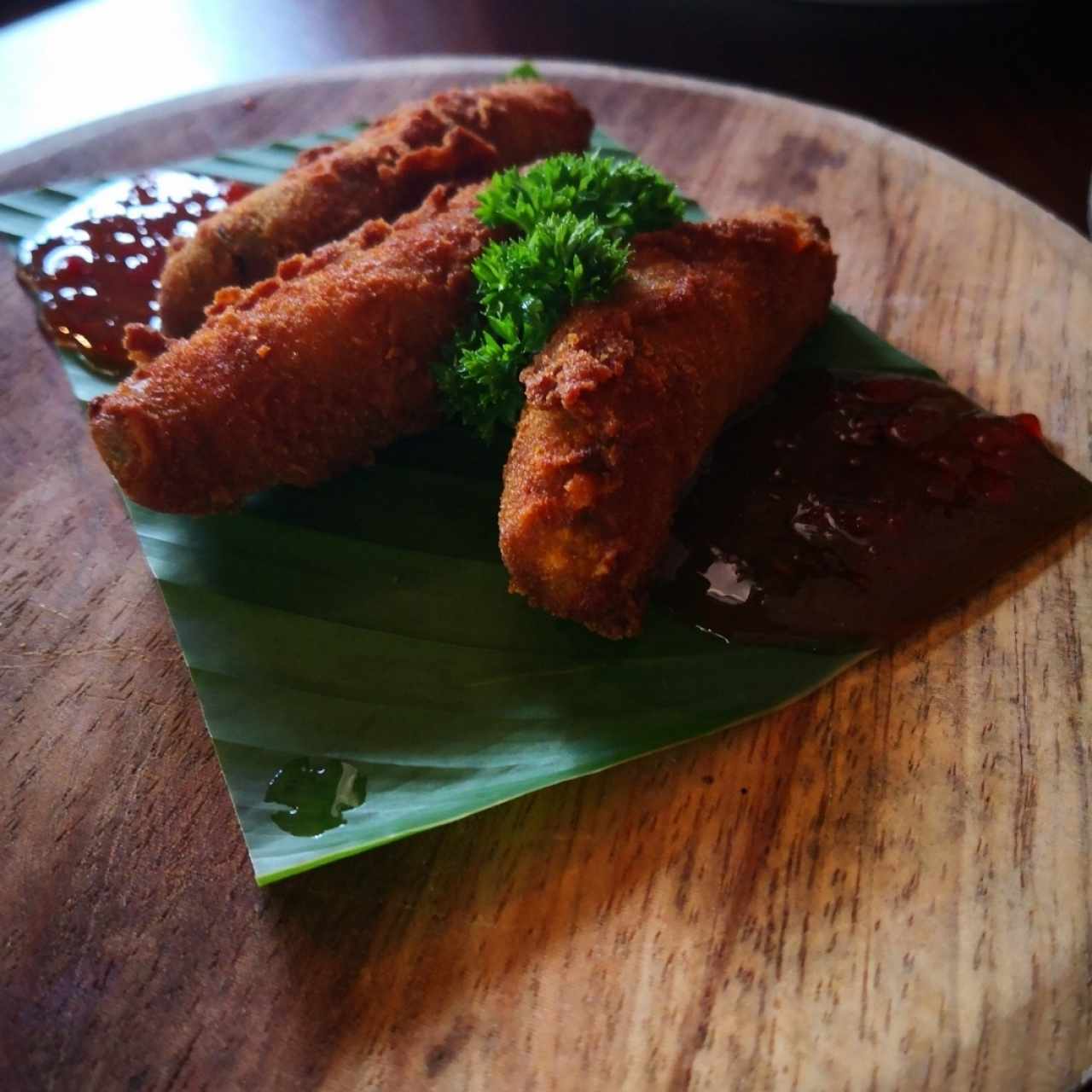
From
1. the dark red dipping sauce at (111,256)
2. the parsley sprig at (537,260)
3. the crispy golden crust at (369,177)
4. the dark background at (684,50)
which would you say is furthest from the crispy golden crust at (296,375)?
the dark background at (684,50)

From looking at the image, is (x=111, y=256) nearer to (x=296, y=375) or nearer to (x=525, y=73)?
(x=296, y=375)

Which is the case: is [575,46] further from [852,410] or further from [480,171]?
[852,410]

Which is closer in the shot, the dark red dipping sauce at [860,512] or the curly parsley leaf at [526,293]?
the dark red dipping sauce at [860,512]

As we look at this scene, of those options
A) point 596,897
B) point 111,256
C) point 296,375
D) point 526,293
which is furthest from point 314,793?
point 111,256

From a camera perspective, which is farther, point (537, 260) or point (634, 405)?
point (537, 260)

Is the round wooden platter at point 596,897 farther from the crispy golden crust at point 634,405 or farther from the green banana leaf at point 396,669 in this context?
the crispy golden crust at point 634,405
